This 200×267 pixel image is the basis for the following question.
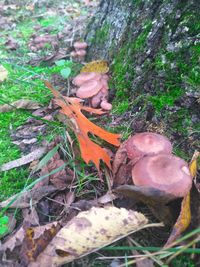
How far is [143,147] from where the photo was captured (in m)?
1.77

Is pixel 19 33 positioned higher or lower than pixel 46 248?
higher

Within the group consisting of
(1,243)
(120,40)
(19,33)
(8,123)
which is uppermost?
(120,40)

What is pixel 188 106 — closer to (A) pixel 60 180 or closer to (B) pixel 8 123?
(A) pixel 60 180

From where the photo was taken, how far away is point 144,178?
158 centimetres

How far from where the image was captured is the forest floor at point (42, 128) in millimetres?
1731

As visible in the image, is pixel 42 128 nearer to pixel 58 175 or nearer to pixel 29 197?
pixel 58 175

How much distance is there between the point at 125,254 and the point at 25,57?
282 cm

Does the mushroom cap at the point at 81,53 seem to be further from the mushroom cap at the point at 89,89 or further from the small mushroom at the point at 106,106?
the small mushroom at the point at 106,106

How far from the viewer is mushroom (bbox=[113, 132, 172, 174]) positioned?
5.76 feet

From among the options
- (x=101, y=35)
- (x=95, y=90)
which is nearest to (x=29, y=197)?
(x=95, y=90)

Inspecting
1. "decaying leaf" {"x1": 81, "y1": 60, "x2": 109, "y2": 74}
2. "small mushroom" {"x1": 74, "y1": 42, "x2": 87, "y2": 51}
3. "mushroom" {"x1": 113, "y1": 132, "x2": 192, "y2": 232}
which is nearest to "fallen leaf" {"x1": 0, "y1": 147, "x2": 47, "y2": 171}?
"mushroom" {"x1": 113, "y1": 132, "x2": 192, "y2": 232}

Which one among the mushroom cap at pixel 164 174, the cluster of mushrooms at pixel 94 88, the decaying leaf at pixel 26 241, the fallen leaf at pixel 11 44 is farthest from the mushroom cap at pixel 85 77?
the fallen leaf at pixel 11 44

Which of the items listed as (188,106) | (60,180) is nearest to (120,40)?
(188,106)

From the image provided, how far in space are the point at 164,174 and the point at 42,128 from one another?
1.14 meters
